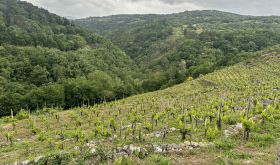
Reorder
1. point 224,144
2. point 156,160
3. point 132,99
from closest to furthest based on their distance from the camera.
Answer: point 156,160 < point 224,144 < point 132,99

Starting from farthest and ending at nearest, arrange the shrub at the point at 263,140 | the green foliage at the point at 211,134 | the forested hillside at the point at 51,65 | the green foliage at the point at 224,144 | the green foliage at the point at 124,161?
the forested hillside at the point at 51,65 < the green foliage at the point at 211,134 < the shrub at the point at 263,140 < the green foliage at the point at 224,144 < the green foliage at the point at 124,161

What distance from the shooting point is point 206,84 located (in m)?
62.3

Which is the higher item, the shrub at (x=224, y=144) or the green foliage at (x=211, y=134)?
the green foliage at (x=211, y=134)

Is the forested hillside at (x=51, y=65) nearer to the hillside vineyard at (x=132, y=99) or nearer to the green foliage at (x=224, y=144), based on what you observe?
the hillside vineyard at (x=132, y=99)

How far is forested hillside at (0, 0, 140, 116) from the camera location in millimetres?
71056

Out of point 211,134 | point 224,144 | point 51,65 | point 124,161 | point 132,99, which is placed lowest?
point 132,99

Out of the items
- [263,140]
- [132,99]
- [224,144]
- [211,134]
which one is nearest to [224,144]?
[224,144]

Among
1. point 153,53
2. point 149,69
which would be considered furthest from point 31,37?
point 153,53

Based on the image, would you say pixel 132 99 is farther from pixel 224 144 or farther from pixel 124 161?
pixel 124 161

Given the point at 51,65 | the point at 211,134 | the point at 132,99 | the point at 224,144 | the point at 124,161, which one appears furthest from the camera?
the point at 51,65


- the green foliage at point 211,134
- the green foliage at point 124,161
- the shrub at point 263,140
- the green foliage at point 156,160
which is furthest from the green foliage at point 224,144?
the green foliage at point 124,161

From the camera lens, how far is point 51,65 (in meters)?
106

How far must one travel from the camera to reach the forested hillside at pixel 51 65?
71.1 m

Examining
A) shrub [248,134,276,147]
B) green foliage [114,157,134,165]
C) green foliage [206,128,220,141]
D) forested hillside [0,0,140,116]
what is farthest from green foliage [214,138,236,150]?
forested hillside [0,0,140,116]
